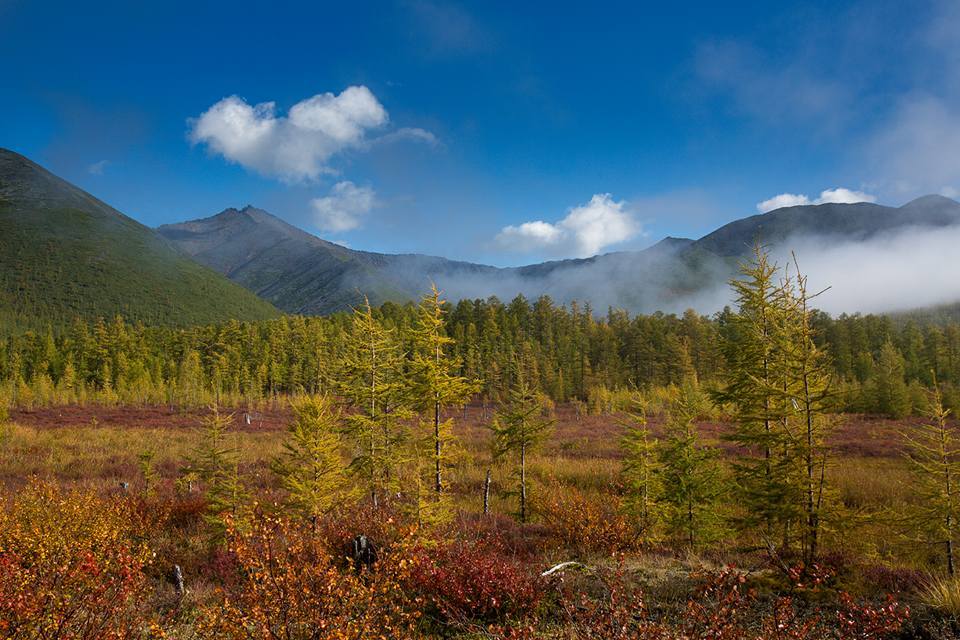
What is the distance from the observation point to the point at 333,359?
6150 centimetres

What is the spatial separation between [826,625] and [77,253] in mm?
239935

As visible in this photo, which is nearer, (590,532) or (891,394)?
(590,532)

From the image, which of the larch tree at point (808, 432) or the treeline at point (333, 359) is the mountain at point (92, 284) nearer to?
the treeline at point (333, 359)

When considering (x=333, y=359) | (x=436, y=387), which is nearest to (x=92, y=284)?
(x=333, y=359)

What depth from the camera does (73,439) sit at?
31.8 m

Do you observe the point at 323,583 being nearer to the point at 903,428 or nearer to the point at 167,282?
the point at 903,428

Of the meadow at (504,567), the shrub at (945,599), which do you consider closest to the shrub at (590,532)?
the meadow at (504,567)

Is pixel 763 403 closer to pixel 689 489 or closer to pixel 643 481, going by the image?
pixel 689 489

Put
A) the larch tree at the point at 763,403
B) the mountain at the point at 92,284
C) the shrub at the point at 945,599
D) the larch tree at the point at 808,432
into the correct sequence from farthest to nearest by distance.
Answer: the mountain at the point at 92,284 → the larch tree at the point at 763,403 → the larch tree at the point at 808,432 → the shrub at the point at 945,599

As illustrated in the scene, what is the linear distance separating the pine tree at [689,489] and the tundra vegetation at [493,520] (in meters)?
0.07

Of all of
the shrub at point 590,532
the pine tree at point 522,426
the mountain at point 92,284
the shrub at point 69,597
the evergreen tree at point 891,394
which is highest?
the mountain at point 92,284

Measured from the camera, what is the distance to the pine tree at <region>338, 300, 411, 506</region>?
13.7 m

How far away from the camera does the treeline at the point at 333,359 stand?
56.1 metres

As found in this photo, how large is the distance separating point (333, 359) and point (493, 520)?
Result: 50.1 metres
